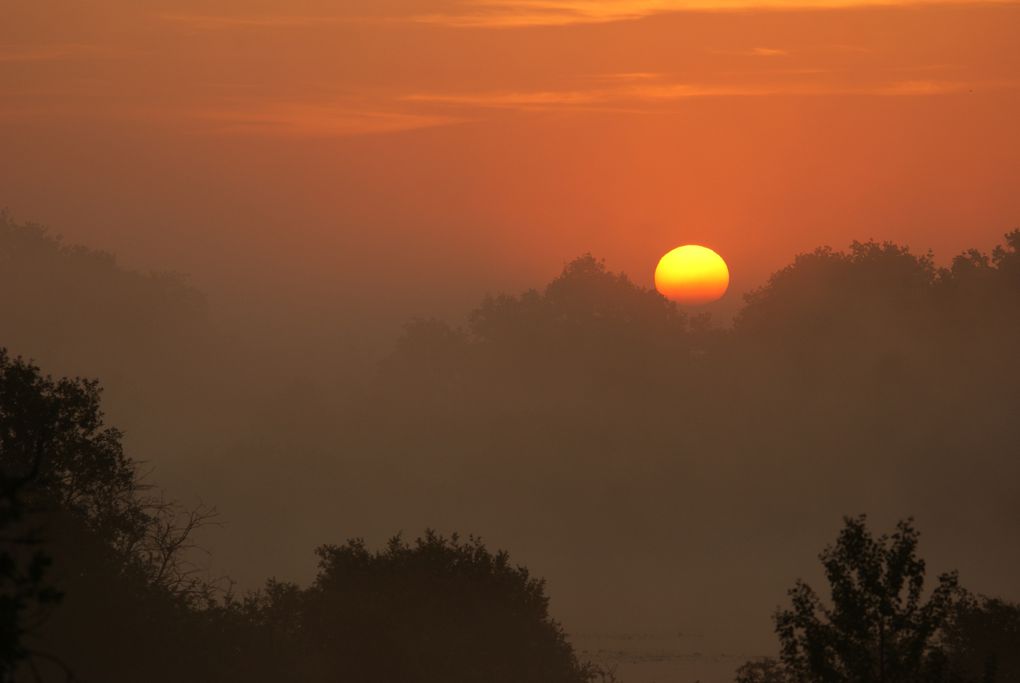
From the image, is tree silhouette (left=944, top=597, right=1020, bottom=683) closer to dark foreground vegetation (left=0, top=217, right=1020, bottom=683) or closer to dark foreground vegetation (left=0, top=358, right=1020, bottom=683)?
dark foreground vegetation (left=0, top=358, right=1020, bottom=683)

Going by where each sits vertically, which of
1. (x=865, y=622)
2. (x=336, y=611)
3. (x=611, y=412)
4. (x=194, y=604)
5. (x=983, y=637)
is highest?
(x=611, y=412)

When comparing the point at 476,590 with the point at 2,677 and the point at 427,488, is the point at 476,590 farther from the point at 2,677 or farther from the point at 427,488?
the point at 427,488

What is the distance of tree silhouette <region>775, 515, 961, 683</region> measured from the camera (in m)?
32.5

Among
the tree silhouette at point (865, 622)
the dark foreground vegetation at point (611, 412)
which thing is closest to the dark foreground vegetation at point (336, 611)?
the tree silhouette at point (865, 622)

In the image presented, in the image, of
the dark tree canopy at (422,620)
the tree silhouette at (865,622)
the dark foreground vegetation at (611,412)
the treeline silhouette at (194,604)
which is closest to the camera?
the tree silhouette at (865,622)

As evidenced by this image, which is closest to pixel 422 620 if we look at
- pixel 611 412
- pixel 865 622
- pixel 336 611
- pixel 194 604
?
pixel 336 611

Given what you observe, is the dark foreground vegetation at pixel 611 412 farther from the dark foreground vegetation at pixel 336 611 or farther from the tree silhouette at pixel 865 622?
the tree silhouette at pixel 865 622

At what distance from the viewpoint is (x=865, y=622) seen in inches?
1310

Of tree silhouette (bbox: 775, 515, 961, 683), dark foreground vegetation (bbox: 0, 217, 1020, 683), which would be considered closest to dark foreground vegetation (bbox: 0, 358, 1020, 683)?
tree silhouette (bbox: 775, 515, 961, 683)

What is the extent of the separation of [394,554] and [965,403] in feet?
376

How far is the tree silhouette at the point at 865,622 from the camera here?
32.5 metres

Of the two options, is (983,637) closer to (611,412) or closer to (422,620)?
(422,620)

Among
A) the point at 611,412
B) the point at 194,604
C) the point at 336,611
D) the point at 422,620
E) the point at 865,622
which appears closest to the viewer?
the point at 865,622

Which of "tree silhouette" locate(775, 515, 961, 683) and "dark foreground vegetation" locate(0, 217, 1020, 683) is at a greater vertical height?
"dark foreground vegetation" locate(0, 217, 1020, 683)
